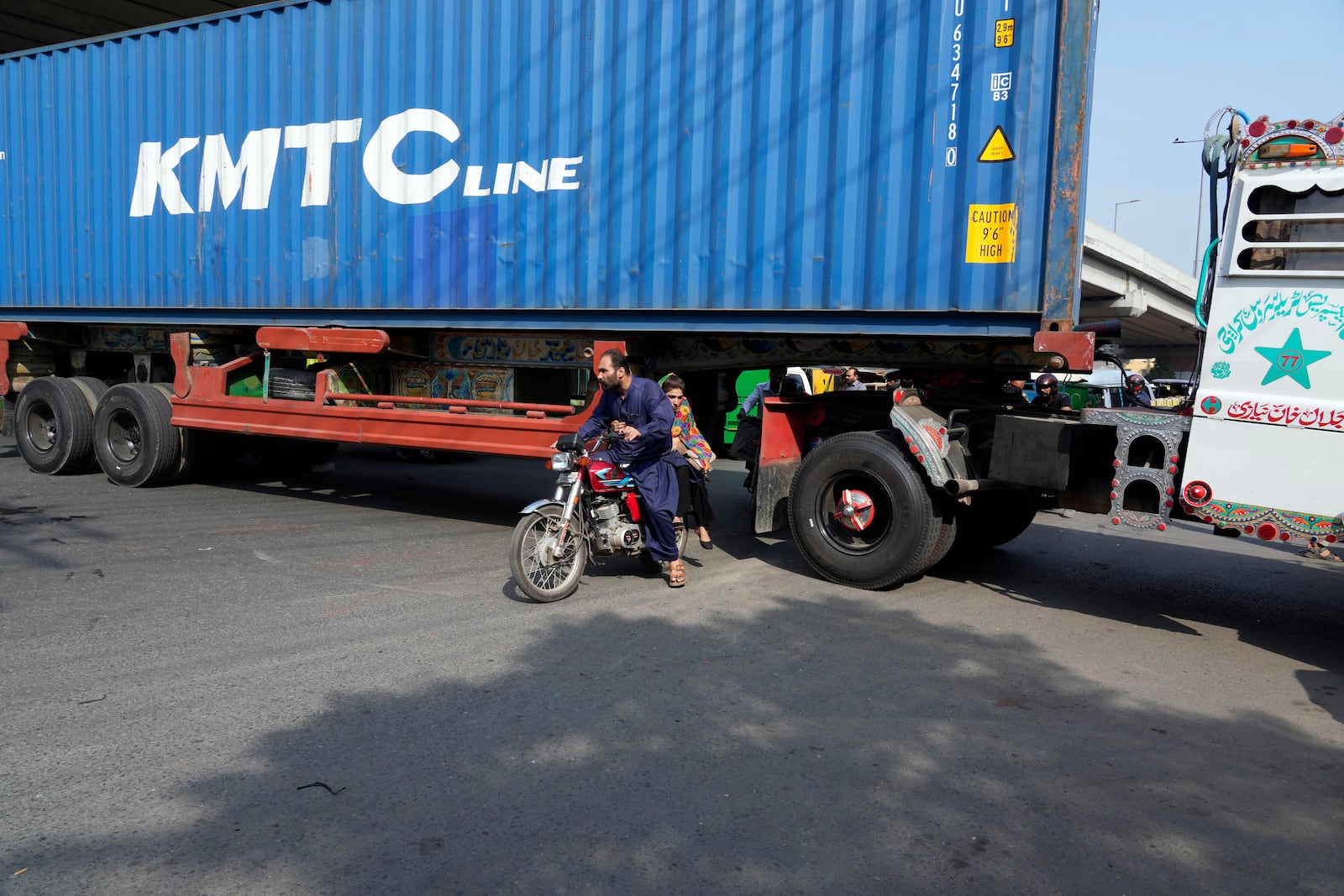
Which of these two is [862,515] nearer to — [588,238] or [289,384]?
[588,238]

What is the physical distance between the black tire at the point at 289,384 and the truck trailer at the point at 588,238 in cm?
5

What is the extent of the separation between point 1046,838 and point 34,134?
11.1m

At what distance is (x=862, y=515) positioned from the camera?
6066mm

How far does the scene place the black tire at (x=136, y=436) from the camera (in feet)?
30.1

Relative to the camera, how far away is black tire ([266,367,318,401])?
27.8ft

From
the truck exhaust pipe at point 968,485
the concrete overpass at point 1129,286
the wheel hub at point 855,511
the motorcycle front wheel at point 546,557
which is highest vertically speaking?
the concrete overpass at point 1129,286

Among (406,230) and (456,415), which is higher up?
(406,230)

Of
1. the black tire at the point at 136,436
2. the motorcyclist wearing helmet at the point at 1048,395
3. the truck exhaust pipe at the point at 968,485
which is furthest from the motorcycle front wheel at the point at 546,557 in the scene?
the black tire at the point at 136,436

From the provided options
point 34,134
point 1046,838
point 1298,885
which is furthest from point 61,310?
point 1298,885

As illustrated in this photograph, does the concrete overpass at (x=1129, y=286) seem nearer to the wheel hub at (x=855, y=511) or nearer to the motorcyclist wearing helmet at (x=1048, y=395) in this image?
the motorcyclist wearing helmet at (x=1048, y=395)

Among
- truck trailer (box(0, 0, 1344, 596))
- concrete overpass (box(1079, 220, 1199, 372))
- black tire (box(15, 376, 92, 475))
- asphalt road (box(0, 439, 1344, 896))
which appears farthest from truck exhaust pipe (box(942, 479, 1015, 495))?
black tire (box(15, 376, 92, 475))

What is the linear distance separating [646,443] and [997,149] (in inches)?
105

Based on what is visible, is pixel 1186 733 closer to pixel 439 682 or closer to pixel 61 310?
pixel 439 682

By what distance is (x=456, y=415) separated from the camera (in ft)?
24.5
